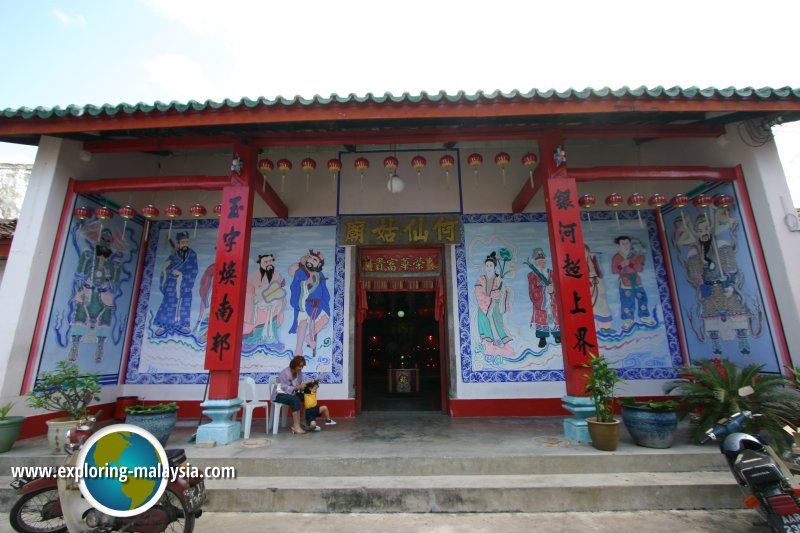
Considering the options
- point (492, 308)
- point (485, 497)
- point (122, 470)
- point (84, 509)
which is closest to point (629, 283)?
point (492, 308)

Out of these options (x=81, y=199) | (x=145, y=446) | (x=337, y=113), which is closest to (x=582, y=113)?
(x=337, y=113)

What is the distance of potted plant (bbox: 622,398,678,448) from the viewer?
374 centimetres

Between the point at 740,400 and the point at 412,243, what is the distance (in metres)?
4.52

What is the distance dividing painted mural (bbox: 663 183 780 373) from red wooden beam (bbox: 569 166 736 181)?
0.95 ft

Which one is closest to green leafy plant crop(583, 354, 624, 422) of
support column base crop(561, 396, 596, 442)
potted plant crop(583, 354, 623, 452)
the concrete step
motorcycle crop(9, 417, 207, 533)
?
potted plant crop(583, 354, 623, 452)

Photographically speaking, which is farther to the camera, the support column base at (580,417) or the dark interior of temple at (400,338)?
the dark interior of temple at (400,338)

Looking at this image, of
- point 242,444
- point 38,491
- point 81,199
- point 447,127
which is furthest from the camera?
point 81,199

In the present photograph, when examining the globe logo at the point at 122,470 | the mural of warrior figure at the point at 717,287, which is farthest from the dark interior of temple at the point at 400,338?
the globe logo at the point at 122,470

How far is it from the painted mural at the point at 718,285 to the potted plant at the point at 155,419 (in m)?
7.02

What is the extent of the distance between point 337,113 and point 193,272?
3968mm

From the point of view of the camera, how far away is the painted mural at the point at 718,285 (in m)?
4.84

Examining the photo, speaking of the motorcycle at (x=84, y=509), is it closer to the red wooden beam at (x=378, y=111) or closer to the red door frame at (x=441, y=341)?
the red wooden beam at (x=378, y=111)

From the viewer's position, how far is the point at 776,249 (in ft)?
14.9

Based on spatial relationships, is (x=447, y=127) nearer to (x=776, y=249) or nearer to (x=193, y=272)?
(x=776, y=249)
